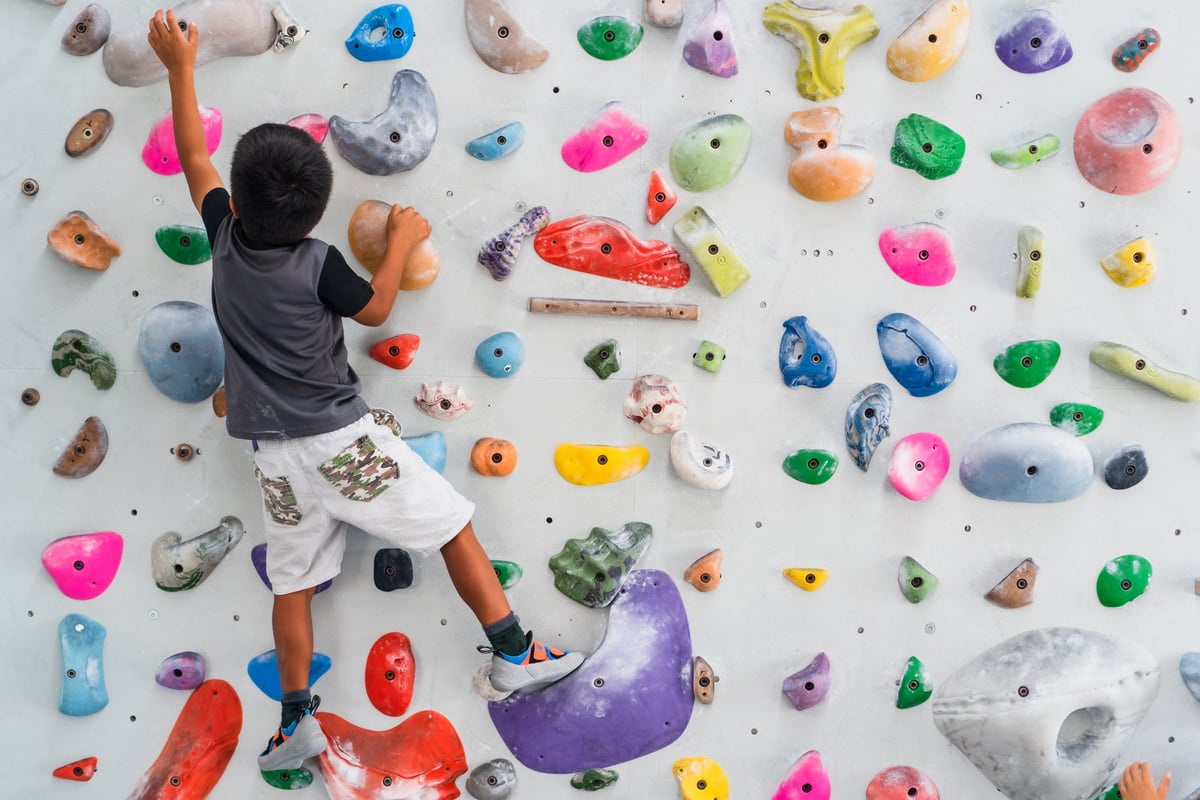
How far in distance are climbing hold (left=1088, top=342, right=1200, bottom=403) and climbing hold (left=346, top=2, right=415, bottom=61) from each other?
4.80 feet

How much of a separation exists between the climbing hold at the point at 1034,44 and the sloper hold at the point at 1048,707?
3.62 ft

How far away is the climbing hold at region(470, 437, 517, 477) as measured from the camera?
1879 mm

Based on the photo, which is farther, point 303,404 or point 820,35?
point 820,35

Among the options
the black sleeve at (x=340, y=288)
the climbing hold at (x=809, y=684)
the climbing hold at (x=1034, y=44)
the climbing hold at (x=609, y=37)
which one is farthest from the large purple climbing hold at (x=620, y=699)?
the climbing hold at (x=1034, y=44)

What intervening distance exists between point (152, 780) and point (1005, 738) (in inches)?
65.4

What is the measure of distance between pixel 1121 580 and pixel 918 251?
0.77 meters

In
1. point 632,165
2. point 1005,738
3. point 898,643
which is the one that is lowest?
point 1005,738

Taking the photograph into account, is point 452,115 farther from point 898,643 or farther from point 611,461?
point 898,643

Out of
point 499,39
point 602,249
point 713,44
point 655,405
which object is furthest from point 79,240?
point 713,44

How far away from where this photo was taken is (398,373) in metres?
1.89

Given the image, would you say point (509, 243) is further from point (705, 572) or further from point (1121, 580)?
point (1121, 580)

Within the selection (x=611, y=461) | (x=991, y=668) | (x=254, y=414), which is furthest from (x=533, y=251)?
(x=991, y=668)

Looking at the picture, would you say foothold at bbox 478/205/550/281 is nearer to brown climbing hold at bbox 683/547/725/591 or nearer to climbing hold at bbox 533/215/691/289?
climbing hold at bbox 533/215/691/289

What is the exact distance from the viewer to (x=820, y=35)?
186 cm
